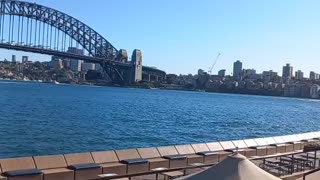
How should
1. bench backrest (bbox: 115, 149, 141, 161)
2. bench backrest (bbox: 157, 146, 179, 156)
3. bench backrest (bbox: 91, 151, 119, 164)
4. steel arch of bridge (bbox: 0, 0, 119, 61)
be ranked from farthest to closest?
steel arch of bridge (bbox: 0, 0, 119, 61)
bench backrest (bbox: 157, 146, 179, 156)
bench backrest (bbox: 115, 149, 141, 161)
bench backrest (bbox: 91, 151, 119, 164)

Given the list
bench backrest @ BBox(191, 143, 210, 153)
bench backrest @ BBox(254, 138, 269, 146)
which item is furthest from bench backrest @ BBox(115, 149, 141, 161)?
bench backrest @ BBox(254, 138, 269, 146)

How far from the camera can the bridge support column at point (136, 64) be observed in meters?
121

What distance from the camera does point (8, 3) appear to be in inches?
4031

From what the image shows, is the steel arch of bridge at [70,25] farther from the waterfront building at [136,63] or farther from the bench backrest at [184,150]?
the bench backrest at [184,150]

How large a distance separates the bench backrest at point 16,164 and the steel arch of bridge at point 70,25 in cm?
9571

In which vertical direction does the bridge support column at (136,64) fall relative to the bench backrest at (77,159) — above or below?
above

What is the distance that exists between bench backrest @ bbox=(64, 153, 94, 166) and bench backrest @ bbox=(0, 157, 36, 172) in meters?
0.68

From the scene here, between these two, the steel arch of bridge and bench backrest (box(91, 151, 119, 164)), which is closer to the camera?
bench backrest (box(91, 151, 119, 164))

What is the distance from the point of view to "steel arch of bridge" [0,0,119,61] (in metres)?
104

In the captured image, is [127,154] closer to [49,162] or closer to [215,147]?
[49,162]

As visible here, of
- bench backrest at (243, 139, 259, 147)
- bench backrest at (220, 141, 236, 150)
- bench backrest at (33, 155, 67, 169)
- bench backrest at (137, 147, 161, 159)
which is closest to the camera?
bench backrest at (33, 155, 67, 169)

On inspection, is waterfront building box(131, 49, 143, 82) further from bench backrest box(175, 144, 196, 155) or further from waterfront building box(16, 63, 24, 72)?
bench backrest box(175, 144, 196, 155)

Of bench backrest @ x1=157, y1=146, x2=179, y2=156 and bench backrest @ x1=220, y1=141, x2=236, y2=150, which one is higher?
bench backrest @ x1=157, y1=146, x2=179, y2=156

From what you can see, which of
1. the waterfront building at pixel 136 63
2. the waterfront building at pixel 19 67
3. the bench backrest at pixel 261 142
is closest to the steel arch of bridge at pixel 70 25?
the waterfront building at pixel 136 63
